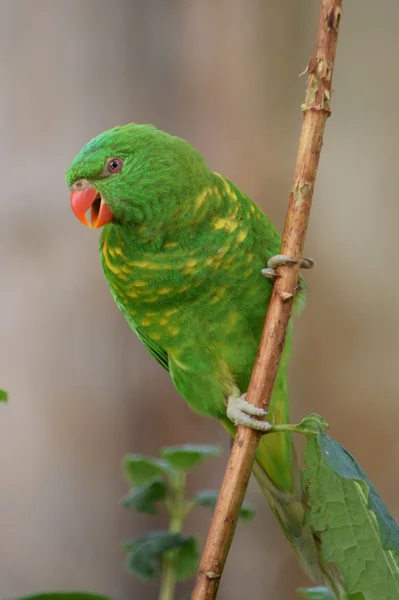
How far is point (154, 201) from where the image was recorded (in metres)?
1.43

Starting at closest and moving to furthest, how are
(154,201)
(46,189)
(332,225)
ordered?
(154,201), (46,189), (332,225)

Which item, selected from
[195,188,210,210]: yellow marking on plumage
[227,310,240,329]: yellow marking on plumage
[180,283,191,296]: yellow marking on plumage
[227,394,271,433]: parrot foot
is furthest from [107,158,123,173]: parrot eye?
[227,394,271,433]: parrot foot

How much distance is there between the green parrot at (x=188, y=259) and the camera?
1.41 metres

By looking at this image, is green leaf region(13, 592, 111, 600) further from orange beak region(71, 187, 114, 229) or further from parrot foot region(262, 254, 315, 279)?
orange beak region(71, 187, 114, 229)

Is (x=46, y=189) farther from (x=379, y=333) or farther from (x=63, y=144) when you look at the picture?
(x=379, y=333)

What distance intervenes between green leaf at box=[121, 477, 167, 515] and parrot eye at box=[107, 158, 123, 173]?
0.68m

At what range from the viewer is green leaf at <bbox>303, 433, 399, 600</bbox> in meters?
0.94

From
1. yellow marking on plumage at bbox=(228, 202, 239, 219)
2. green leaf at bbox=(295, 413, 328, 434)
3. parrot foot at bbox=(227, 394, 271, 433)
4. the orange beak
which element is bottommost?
parrot foot at bbox=(227, 394, 271, 433)

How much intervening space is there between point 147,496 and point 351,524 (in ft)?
2.10

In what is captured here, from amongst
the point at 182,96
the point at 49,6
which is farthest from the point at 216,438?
the point at 49,6

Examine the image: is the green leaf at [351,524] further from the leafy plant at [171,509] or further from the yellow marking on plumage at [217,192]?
the yellow marking on plumage at [217,192]

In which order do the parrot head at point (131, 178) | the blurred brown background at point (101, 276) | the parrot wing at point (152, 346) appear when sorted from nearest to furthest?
the parrot head at point (131, 178) → the parrot wing at point (152, 346) → the blurred brown background at point (101, 276)

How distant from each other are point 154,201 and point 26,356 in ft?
5.86

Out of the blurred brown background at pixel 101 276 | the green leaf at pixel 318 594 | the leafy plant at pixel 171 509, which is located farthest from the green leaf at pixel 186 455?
the blurred brown background at pixel 101 276
